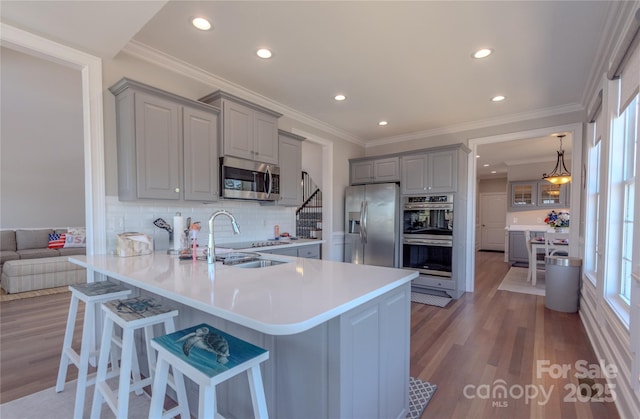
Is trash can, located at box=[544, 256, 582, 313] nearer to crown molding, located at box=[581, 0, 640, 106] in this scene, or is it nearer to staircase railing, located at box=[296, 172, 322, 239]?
crown molding, located at box=[581, 0, 640, 106]

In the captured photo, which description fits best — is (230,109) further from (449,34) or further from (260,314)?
(260,314)

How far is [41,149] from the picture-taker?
18.7ft

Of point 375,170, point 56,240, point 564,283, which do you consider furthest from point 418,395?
point 56,240

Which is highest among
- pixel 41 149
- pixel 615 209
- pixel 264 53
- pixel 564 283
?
pixel 264 53

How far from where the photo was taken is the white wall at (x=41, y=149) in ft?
14.0

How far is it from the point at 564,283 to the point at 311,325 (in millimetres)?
4013

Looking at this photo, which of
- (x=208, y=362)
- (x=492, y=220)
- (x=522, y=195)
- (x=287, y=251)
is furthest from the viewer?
(x=492, y=220)

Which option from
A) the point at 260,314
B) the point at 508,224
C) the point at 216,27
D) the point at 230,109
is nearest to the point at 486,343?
the point at 260,314

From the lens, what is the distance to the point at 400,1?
193 centimetres

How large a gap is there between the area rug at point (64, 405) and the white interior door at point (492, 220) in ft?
28.2

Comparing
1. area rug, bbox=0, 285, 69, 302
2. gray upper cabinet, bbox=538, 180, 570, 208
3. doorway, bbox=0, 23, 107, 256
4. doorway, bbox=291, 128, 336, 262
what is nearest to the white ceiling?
doorway, bbox=0, 23, 107, 256

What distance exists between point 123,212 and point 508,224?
8866 millimetres

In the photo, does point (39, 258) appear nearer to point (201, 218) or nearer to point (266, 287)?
point (201, 218)

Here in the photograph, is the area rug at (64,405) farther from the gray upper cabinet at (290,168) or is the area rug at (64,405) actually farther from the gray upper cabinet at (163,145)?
the gray upper cabinet at (290,168)
